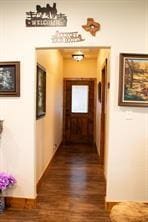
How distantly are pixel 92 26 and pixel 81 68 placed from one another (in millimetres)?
4285

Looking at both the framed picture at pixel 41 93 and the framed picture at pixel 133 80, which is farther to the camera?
the framed picture at pixel 41 93

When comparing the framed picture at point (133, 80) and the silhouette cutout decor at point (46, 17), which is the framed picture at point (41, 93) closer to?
the silhouette cutout decor at point (46, 17)

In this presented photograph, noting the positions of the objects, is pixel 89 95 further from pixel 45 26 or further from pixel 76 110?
pixel 45 26

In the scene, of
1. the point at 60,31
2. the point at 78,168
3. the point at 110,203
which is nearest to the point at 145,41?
the point at 60,31

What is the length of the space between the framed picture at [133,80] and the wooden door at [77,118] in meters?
4.28

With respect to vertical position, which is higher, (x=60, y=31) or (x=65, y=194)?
(x=60, y=31)

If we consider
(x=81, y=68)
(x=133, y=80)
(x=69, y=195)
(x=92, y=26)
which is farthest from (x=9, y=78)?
(x=81, y=68)

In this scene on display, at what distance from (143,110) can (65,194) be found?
5.64ft

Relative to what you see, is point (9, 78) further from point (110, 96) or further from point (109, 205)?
point (109, 205)

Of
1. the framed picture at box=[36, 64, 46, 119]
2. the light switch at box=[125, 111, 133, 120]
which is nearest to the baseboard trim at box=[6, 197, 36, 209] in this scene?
the framed picture at box=[36, 64, 46, 119]

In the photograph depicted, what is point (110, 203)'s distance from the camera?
10.0ft

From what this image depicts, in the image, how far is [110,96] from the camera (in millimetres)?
2994

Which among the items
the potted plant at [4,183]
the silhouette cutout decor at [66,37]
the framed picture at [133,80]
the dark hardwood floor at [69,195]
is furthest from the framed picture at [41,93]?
the framed picture at [133,80]

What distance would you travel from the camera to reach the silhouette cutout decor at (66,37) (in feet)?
9.64
